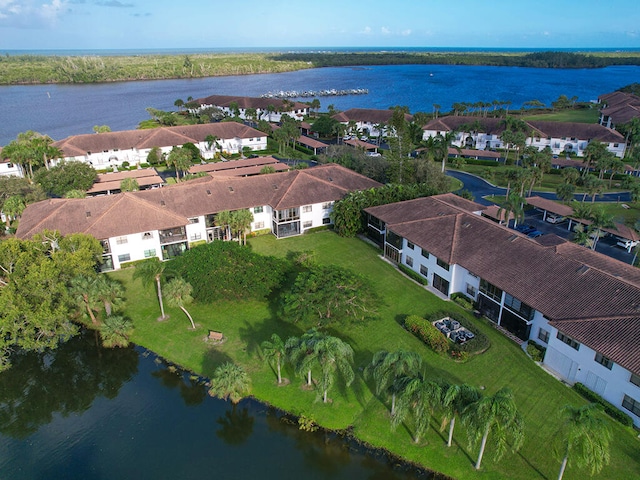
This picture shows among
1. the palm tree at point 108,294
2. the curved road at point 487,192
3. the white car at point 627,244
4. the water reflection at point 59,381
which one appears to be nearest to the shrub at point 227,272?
the palm tree at point 108,294

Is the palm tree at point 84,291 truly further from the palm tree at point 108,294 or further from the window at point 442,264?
the window at point 442,264

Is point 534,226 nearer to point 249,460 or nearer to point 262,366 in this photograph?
point 262,366

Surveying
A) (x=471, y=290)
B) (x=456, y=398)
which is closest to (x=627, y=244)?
(x=471, y=290)

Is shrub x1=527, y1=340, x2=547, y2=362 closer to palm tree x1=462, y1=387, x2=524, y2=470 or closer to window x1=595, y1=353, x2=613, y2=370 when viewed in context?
window x1=595, y1=353, x2=613, y2=370

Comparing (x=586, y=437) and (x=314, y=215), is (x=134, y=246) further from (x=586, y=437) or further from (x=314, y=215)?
(x=586, y=437)

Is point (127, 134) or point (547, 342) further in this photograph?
point (127, 134)

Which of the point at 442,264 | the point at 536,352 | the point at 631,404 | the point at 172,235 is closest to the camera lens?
the point at 631,404

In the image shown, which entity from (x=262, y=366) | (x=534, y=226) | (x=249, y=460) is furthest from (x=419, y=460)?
(x=534, y=226)
